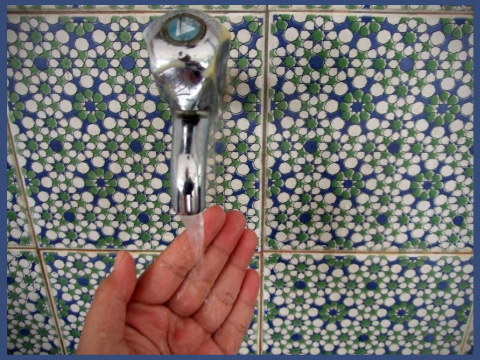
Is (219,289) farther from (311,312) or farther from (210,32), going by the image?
(210,32)

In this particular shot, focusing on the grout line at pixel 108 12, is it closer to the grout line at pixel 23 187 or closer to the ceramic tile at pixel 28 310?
the grout line at pixel 23 187

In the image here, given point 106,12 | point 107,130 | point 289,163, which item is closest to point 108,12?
point 106,12

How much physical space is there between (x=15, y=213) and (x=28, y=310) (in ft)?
0.48

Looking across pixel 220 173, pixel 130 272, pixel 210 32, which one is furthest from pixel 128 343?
pixel 210 32

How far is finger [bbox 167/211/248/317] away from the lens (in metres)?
0.38

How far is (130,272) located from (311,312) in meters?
0.24

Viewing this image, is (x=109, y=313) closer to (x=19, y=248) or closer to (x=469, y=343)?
(x=19, y=248)

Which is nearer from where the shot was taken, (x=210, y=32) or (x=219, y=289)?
(x=210, y=32)

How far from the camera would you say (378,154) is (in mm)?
365

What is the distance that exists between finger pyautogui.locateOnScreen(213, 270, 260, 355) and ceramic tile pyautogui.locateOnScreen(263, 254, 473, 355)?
1.2 inches

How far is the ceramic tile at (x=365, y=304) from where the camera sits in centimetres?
42

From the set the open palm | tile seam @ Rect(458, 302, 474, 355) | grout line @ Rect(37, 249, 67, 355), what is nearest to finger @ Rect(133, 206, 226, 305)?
the open palm

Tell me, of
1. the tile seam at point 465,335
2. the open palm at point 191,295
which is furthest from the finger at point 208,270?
the tile seam at point 465,335

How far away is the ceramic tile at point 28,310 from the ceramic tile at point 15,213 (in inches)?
0.7
